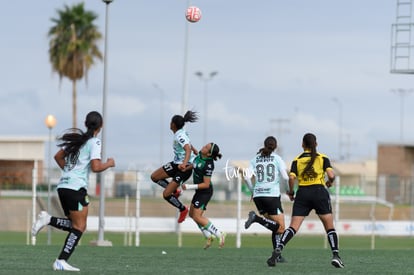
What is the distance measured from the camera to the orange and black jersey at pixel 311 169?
1622 centimetres

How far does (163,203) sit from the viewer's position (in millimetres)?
45438

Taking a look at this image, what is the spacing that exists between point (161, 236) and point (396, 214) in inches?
707

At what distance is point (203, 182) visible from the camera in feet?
64.6

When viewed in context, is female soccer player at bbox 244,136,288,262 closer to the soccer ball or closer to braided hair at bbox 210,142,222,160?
braided hair at bbox 210,142,222,160

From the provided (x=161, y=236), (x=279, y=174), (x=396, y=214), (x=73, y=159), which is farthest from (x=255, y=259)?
(x=396, y=214)

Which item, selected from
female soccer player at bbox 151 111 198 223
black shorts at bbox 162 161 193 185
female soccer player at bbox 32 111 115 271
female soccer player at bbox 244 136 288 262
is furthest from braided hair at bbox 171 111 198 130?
female soccer player at bbox 32 111 115 271

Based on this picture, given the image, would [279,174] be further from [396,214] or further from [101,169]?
[396,214]

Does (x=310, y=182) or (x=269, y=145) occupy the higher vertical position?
(x=269, y=145)

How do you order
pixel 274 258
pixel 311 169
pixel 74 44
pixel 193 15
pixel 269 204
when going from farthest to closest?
pixel 74 44 → pixel 193 15 → pixel 269 204 → pixel 274 258 → pixel 311 169

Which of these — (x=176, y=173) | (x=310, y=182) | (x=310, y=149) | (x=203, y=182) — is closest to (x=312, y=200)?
(x=310, y=182)

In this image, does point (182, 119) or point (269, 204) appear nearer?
point (269, 204)

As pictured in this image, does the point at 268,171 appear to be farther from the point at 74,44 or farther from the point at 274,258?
the point at 74,44

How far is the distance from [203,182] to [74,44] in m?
52.6

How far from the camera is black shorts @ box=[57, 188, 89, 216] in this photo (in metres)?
13.8
